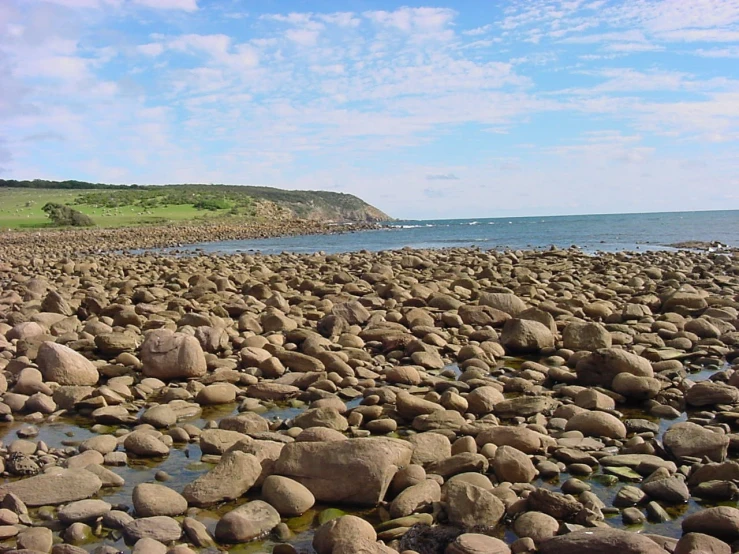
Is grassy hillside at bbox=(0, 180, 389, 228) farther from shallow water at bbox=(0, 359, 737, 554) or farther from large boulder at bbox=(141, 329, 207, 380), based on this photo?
shallow water at bbox=(0, 359, 737, 554)

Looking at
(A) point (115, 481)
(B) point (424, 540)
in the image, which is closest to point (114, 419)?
(A) point (115, 481)

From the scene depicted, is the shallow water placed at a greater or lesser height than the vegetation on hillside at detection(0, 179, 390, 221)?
lesser

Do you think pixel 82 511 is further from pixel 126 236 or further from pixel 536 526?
pixel 126 236

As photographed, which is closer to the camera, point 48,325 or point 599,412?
point 599,412

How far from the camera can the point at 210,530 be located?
486 cm

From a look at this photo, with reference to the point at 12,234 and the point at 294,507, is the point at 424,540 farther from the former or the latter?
the point at 12,234

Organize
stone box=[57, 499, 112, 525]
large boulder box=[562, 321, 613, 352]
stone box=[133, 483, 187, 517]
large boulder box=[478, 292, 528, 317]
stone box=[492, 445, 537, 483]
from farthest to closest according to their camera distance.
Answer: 1. large boulder box=[478, 292, 528, 317]
2. large boulder box=[562, 321, 613, 352]
3. stone box=[492, 445, 537, 483]
4. stone box=[133, 483, 187, 517]
5. stone box=[57, 499, 112, 525]

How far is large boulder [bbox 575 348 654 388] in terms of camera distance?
8492mm

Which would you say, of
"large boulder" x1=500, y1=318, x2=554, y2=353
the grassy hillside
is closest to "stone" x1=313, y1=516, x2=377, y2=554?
"large boulder" x1=500, y1=318, x2=554, y2=353

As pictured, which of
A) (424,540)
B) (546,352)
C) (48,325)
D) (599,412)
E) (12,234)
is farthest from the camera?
(12,234)

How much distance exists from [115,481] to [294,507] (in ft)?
5.14

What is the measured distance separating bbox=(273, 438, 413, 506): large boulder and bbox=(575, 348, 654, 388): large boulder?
155 inches

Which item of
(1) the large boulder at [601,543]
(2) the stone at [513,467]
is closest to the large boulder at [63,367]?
(2) the stone at [513,467]

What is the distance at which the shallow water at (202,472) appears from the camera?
4789mm
